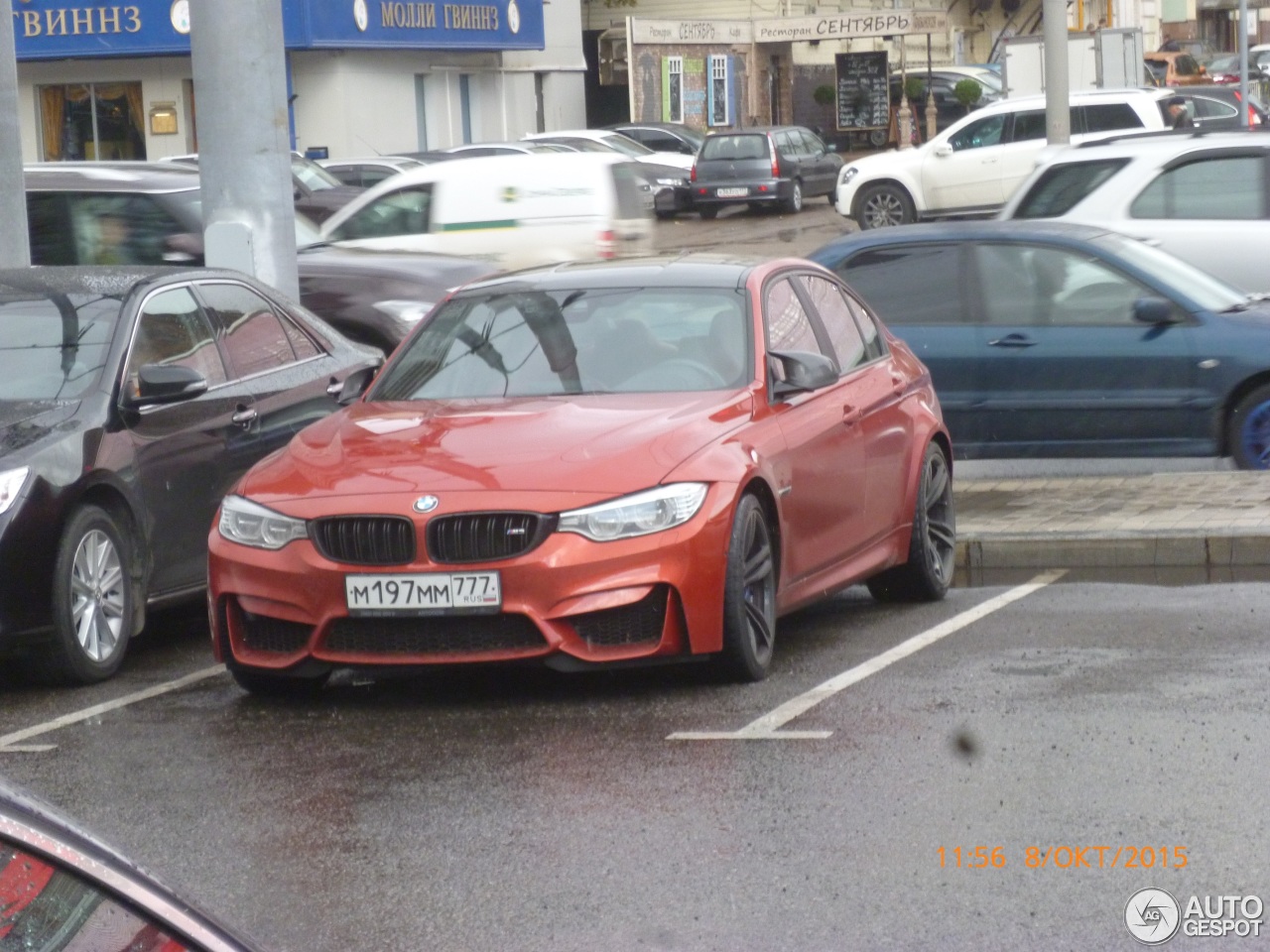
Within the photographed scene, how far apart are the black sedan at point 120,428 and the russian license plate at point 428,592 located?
1442 mm

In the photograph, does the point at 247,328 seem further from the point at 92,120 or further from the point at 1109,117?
the point at 92,120

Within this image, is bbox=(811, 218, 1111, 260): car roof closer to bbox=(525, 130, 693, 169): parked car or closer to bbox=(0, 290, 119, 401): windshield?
bbox=(0, 290, 119, 401): windshield

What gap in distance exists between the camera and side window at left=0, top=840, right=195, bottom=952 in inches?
78.3

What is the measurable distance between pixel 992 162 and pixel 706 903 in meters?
24.3

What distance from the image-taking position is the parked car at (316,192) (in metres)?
19.9

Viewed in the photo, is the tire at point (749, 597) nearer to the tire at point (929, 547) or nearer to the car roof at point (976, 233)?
the tire at point (929, 547)

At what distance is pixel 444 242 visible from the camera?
16.4 m

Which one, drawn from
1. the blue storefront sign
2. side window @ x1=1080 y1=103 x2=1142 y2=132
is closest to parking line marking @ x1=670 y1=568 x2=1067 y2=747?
side window @ x1=1080 y1=103 x2=1142 y2=132

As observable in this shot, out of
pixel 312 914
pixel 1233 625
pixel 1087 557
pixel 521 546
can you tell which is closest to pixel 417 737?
pixel 521 546

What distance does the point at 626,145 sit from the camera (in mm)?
40438

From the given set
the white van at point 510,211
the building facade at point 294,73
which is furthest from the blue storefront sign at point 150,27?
the white van at point 510,211

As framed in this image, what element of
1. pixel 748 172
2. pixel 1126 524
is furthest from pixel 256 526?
pixel 748 172

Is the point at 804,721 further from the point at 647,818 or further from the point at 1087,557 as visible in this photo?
the point at 1087,557

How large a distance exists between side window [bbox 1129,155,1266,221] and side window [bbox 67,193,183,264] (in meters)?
6.52
